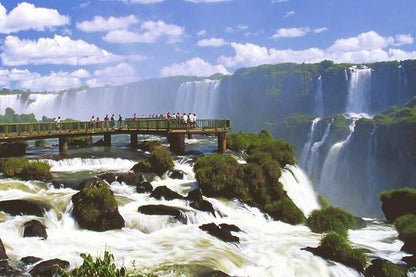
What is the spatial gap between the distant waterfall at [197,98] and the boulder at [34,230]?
126185 millimetres

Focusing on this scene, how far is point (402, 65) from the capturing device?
5167 inches

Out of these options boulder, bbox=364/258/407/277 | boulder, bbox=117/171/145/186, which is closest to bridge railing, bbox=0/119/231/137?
boulder, bbox=117/171/145/186

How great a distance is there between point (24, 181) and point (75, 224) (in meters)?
8.98

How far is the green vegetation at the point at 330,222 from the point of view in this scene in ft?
89.5

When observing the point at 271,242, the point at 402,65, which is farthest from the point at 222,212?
the point at 402,65

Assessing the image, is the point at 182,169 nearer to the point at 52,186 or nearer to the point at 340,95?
the point at 52,186

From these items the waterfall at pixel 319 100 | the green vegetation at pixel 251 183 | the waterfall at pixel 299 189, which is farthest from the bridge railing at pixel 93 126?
the waterfall at pixel 319 100

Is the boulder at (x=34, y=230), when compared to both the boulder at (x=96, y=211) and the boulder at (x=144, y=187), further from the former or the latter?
the boulder at (x=144, y=187)

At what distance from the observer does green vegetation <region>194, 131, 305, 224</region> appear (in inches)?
1153

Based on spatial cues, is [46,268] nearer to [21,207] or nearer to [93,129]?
[21,207]

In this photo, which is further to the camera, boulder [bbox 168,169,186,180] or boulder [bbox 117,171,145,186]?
boulder [bbox 168,169,186,180]

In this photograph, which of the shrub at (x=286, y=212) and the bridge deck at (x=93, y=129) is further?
the bridge deck at (x=93, y=129)

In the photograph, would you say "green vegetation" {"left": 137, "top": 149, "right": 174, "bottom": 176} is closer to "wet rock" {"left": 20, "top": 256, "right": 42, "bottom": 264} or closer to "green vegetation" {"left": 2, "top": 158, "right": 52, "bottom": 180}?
"green vegetation" {"left": 2, "top": 158, "right": 52, "bottom": 180}

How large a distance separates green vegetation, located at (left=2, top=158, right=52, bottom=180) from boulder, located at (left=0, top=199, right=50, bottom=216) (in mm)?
7700
